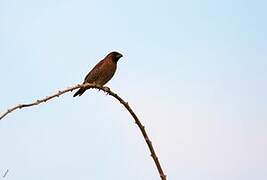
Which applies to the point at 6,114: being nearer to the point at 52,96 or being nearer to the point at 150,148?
the point at 52,96

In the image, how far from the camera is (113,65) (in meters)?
12.7

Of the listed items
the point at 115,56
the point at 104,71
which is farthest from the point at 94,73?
the point at 115,56

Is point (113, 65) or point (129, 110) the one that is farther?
point (113, 65)

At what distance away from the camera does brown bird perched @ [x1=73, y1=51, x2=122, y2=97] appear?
1236 centimetres

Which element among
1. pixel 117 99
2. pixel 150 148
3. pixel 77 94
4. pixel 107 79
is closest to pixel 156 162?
pixel 150 148

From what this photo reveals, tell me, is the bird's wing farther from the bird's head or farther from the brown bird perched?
the bird's head

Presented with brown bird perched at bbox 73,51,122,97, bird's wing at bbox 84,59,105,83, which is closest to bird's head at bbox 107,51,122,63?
brown bird perched at bbox 73,51,122,97

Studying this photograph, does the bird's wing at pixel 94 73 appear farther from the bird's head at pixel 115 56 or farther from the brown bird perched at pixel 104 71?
the bird's head at pixel 115 56

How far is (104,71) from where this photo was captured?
12.4m

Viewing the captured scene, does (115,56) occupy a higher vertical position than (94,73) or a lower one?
higher

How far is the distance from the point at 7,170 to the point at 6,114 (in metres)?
0.56

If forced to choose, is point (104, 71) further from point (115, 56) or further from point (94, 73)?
point (115, 56)

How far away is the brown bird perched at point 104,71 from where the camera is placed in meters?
12.4

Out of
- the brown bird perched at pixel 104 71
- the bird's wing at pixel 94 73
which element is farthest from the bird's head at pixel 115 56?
the bird's wing at pixel 94 73
